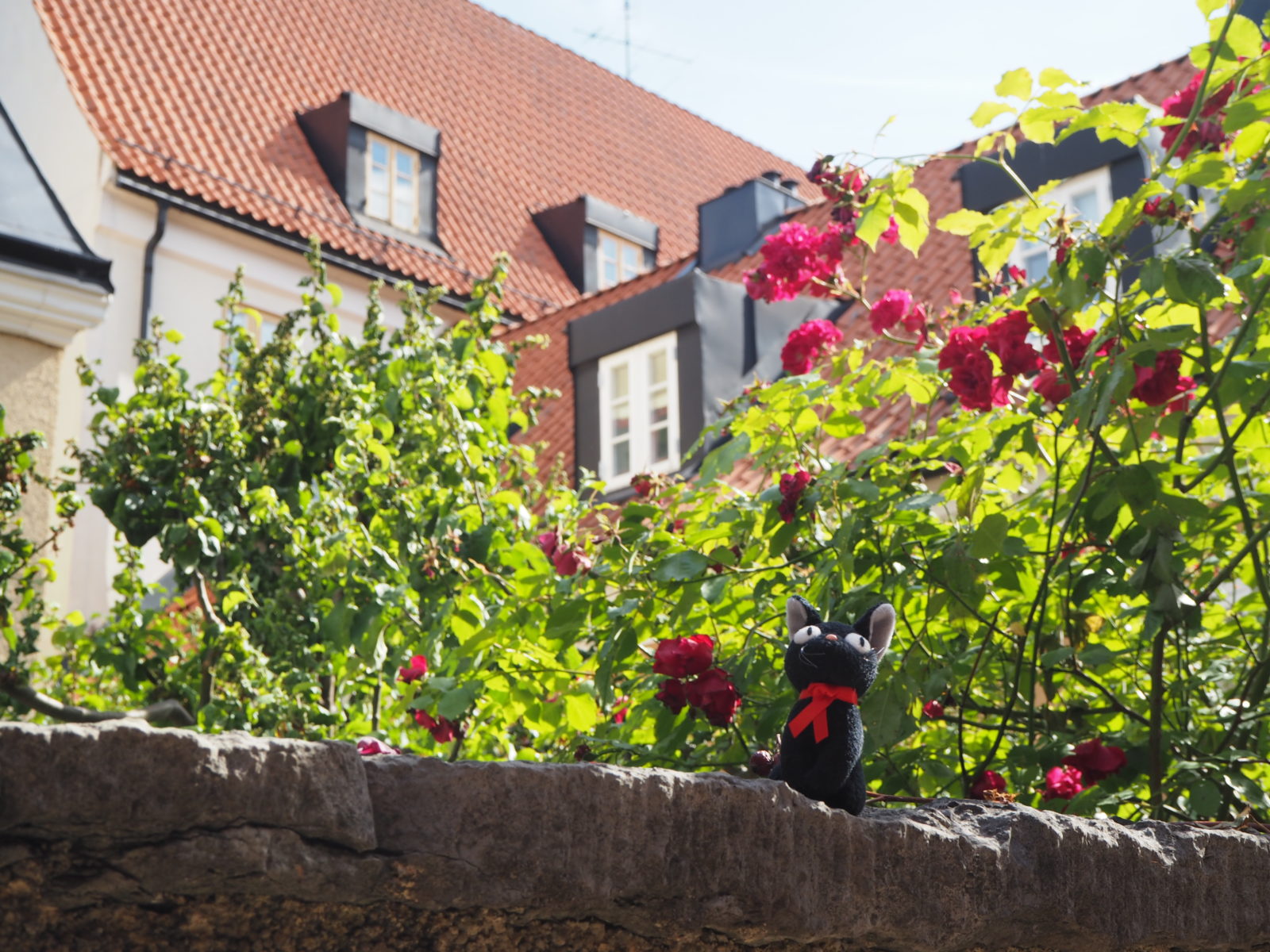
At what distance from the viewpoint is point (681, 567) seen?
266cm

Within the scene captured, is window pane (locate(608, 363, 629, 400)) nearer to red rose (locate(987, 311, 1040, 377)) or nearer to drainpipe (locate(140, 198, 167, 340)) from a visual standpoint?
drainpipe (locate(140, 198, 167, 340))

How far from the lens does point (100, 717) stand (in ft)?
13.4

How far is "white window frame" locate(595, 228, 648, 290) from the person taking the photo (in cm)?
1503

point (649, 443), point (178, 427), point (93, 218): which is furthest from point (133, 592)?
point (93, 218)

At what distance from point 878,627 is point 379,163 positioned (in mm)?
12444

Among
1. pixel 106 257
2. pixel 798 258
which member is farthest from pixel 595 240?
pixel 798 258

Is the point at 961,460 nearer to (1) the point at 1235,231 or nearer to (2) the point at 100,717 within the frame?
(1) the point at 1235,231

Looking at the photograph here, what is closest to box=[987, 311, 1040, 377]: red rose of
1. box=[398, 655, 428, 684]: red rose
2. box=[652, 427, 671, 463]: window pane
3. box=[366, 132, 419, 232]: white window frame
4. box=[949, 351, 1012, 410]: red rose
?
box=[949, 351, 1012, 410]: red rose

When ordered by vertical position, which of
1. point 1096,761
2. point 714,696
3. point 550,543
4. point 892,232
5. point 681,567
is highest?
point 892,232

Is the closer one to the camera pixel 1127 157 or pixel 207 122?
pixel 1127 157

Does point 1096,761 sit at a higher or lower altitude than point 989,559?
lower

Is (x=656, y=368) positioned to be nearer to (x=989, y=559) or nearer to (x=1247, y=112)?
(x=989, y=559)

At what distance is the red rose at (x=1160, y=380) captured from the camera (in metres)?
2.47

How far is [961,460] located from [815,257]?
0.78 meters
